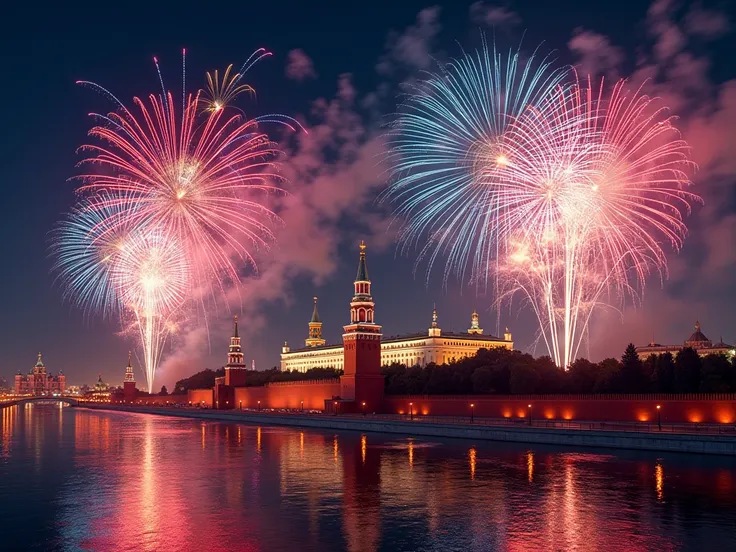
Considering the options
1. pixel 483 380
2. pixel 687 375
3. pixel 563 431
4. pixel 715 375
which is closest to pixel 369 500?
pixel 563 431

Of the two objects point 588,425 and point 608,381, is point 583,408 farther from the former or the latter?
point 588,425

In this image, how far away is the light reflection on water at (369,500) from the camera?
16969 millimetres

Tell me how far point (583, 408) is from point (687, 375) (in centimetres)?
665

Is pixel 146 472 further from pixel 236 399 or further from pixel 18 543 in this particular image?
pixel 236 399

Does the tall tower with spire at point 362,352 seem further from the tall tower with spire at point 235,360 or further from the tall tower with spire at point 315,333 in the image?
the tall tower with spire at point 315,333

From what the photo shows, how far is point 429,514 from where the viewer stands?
19938 mm

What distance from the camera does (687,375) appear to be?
46.0 meters

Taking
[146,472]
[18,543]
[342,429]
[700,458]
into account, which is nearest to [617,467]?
[700,458]

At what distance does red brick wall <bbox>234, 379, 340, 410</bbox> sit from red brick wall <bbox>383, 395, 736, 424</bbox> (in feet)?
35.5

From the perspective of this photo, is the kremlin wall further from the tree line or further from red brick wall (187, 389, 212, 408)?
the tree line

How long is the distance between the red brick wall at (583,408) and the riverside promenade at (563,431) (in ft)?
6.49

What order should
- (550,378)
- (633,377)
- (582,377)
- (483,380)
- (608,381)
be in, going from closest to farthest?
(633,377)
(608,381)
(582,377)
(550,378)
(483,380)

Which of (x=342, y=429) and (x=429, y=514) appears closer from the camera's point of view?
(x=429, y=514)

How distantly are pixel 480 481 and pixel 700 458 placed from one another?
1210 centimetres
